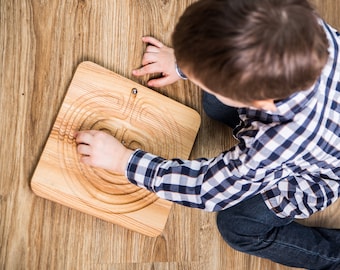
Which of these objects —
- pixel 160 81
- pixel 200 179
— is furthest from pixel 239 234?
pixel 160 81

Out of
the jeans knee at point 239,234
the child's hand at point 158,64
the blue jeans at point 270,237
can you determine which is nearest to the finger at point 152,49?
the child's hand at point 158,64

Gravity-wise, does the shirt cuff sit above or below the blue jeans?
above

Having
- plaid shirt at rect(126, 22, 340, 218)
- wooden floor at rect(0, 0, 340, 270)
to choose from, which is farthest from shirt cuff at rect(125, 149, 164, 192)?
wooden floor at rect(0, 0, 340, 270)

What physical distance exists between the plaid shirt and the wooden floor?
0.16m

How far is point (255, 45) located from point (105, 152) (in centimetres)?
34

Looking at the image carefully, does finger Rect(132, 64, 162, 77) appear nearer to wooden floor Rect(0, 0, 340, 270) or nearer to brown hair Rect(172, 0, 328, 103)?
wooden floor Rect(0, 0, 340, 270)

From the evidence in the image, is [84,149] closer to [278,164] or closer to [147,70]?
[147,70]

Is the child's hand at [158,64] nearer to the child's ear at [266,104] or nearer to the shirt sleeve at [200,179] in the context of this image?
the shirt sleeve at [200,179]

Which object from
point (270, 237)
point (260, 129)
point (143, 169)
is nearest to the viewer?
point (260, 129)

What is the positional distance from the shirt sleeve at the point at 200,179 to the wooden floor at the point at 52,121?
160 mm

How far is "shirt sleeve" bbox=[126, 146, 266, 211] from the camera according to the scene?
0.65m

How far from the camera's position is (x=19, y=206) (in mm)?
787

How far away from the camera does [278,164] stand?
0.62 m

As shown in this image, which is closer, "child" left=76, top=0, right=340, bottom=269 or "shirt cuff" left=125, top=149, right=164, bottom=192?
"child" left=76, top=0, right=340, bottom=269
